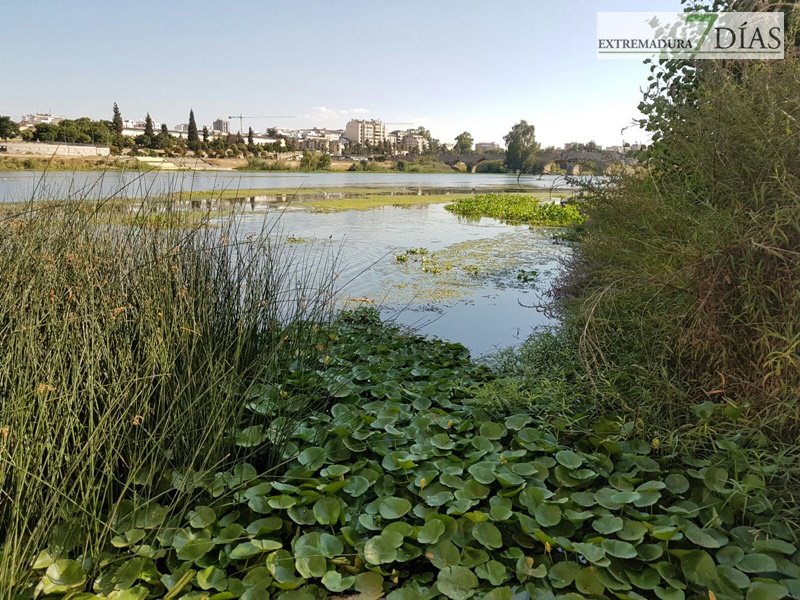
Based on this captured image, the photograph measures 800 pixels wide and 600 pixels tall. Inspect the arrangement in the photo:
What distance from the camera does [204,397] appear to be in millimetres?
1822

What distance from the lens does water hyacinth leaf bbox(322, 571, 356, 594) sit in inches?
52.3

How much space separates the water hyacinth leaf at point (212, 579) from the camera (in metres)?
1.31

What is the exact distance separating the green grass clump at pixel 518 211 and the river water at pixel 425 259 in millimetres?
1104

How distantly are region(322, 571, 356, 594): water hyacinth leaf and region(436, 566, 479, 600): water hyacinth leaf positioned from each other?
23cm

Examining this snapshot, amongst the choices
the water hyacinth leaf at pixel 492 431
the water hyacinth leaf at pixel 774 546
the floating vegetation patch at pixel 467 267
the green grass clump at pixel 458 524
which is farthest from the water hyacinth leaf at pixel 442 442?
the floating vegetation patch at pixel 467 267

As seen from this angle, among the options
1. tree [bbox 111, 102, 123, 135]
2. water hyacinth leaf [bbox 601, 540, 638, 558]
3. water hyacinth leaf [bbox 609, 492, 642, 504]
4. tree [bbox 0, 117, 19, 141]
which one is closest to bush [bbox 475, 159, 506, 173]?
Result: tree [bbox 0, 117, 19, 141]

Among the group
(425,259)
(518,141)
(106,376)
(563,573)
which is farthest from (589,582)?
(518,141)

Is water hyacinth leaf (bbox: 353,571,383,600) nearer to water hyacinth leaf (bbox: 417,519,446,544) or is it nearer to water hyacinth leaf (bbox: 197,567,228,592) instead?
water hyacinth leaf (bbox: 417,519,446,544)

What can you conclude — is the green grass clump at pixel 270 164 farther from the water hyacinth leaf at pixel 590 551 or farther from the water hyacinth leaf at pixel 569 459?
the water hyacinth leaf at pixel 590 551

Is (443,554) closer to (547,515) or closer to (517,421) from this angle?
(547,515)

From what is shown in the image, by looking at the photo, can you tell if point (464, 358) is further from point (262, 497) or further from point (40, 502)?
point (40, 502)

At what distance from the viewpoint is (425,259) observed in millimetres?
6504

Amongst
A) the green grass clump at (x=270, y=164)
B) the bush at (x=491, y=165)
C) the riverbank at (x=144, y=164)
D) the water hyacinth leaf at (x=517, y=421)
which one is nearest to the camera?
the water hyacinth leaf at (x=517, y=421)

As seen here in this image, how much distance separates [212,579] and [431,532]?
59 cm
